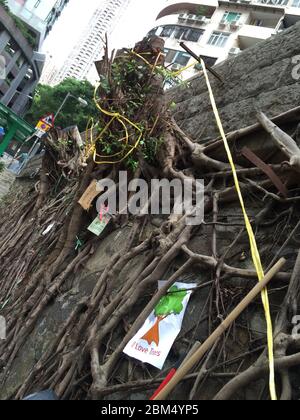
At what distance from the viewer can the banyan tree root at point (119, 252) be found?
6.83 ft

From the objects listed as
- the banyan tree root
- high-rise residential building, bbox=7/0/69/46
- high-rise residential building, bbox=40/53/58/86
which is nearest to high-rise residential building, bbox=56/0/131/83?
high-rise residential building, bbox=40/53/58/86

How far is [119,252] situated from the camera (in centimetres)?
269

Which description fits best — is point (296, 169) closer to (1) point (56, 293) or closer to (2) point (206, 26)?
(1) point (56, 293)

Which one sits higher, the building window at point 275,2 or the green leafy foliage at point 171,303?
the building window at point 275,2

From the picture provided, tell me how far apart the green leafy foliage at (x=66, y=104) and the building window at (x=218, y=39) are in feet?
25.7

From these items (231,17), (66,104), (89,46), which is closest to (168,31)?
(231,17)

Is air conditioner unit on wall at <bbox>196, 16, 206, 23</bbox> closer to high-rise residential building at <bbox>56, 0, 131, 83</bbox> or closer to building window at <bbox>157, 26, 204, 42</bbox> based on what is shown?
building window at <bbox>157, 26, 204, 42</bbox>

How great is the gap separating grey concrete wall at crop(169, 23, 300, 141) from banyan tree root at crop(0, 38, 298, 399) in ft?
0.98

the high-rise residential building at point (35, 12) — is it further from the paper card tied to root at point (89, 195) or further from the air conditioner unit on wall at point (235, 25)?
the paper card tied to root at point (89, 195)

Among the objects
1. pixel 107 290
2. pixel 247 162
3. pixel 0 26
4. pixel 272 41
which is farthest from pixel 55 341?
pixel 0 26

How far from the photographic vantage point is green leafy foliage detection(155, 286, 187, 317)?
2078 mm

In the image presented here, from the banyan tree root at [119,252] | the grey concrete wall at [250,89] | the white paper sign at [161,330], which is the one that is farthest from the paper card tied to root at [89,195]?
the white paper sign at [161,330]

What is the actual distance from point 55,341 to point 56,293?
20.9 inches

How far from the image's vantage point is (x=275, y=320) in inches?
67.1
